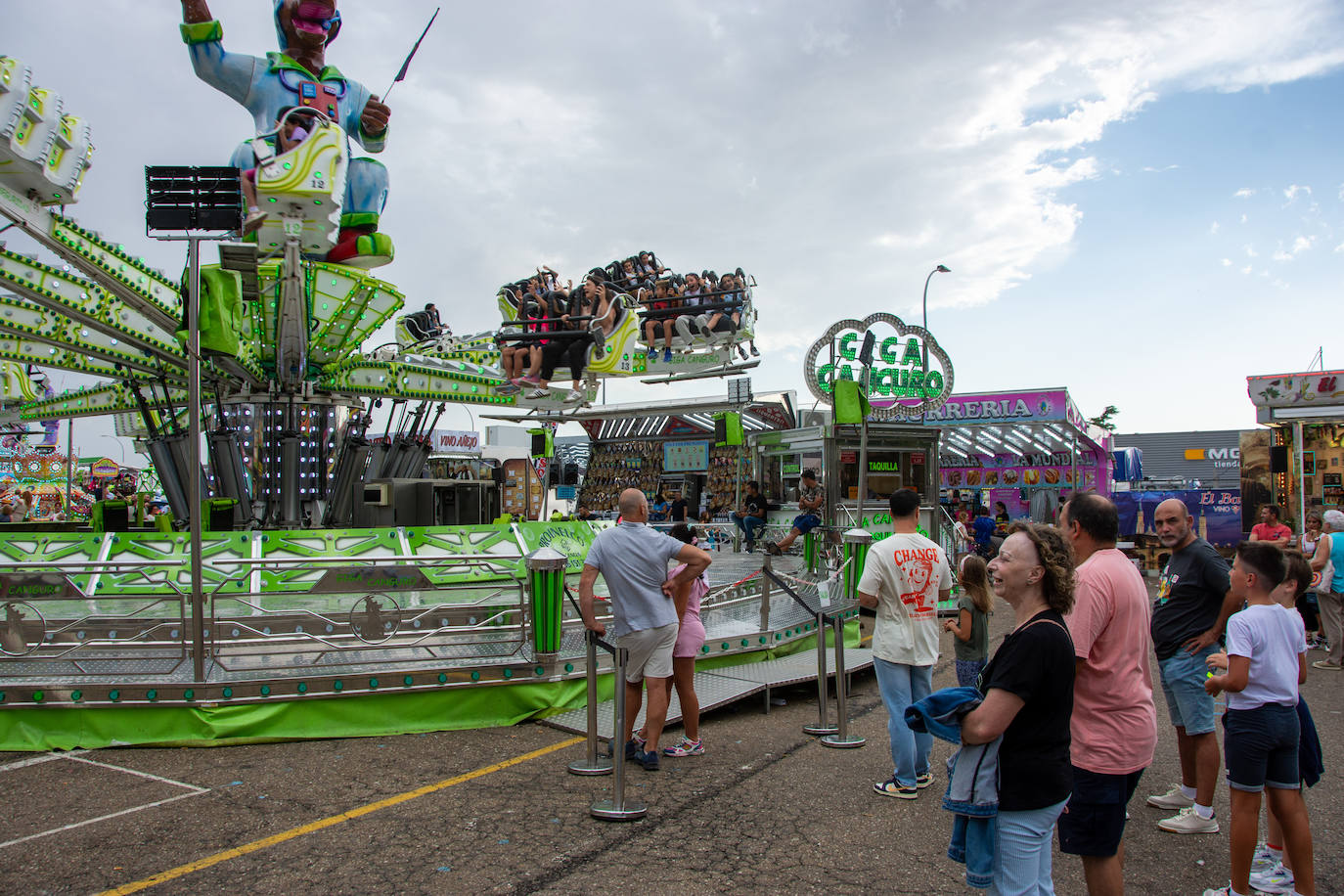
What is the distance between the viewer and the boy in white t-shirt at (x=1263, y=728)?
11.7 ft

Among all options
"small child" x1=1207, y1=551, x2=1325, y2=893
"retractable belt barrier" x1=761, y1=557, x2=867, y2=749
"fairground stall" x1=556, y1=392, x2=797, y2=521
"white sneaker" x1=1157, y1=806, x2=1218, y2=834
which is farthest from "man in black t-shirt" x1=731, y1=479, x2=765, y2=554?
"small child" x1=1207, y1=551, x2=1325, y2=893

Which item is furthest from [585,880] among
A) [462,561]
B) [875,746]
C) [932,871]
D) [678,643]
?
[462,561]

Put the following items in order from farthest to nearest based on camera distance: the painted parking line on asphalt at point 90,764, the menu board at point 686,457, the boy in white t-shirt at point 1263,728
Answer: the menu board at point 686,457
the painted parking line on asphalt at point 90,764
the boy in white t-shirt at point 1263,728

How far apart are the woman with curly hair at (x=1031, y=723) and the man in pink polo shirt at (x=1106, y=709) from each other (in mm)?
350

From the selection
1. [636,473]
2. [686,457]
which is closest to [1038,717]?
[686,457]

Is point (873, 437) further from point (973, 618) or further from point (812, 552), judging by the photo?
point (973, 618)

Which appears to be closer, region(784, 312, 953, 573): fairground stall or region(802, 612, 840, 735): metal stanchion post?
region(802, 612, 840, 735): metal stanchion post

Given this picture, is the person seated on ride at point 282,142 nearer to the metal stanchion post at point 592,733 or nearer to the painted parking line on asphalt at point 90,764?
the painted parking line on asphalt at point 90,764

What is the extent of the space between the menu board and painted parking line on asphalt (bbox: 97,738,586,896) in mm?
22944

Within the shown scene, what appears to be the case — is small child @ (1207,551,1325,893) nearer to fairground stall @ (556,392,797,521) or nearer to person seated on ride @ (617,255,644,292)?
fairground stall @ (556,392,797,521)

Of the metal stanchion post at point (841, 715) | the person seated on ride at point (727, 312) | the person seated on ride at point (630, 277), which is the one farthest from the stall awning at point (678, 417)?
the metal stanchion post at point (841, 715)

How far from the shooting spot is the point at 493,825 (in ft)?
15.2

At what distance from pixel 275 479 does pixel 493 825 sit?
1082cm

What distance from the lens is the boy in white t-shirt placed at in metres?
3.55
